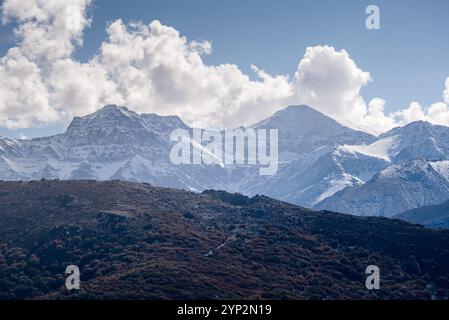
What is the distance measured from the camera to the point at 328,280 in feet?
517

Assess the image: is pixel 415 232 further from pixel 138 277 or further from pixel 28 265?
pixel 28 265

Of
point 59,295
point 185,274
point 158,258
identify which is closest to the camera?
point 59,295

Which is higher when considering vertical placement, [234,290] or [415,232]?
[415,232]

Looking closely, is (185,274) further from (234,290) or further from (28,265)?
(28,265)

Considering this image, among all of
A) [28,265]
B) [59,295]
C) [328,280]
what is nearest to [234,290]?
[328,280]

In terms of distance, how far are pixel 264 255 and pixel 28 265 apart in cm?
6226

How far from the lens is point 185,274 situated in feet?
505

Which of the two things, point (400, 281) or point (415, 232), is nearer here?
point (400, 281)
